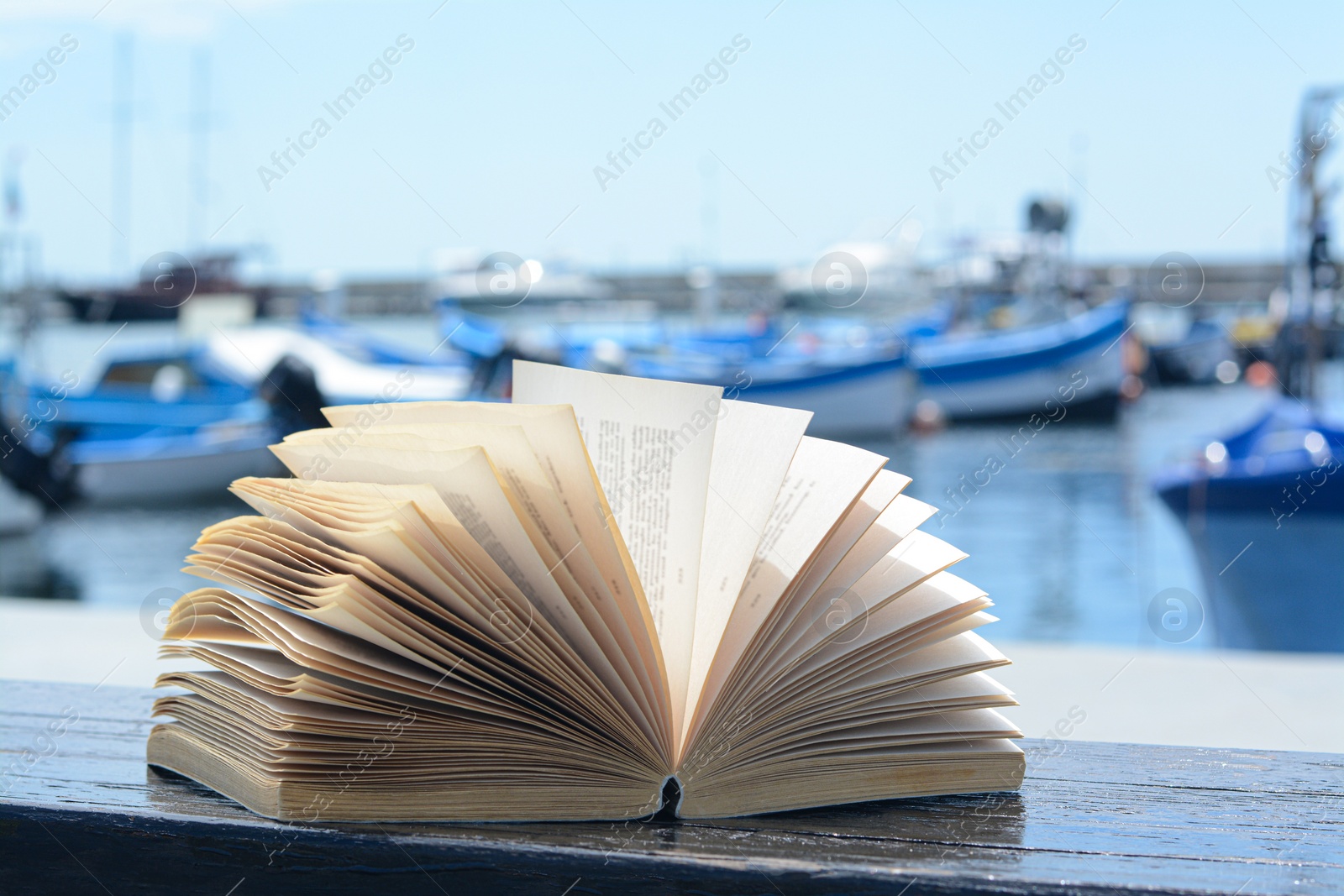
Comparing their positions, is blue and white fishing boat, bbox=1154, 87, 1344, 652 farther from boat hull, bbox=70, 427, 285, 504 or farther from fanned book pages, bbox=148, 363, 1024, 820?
boat hull, bbox=70, 427, 285, 504

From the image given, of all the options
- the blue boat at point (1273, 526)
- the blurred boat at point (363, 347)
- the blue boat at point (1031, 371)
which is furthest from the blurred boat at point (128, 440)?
the blue boat at point (1031, 371)

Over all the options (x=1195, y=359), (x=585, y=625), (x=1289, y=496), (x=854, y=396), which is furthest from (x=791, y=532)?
(x=1195, y=359)

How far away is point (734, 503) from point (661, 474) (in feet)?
0.17

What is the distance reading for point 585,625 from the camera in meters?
0.72

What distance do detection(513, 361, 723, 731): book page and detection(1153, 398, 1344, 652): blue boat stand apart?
15.0 ft

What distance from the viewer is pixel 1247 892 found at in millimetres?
651

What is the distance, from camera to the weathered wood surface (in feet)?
2.22

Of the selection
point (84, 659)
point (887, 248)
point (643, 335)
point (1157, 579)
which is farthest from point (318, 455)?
point (887, 248)

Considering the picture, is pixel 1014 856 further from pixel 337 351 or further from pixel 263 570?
pixel 337 351

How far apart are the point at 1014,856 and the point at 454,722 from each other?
13.6 inches

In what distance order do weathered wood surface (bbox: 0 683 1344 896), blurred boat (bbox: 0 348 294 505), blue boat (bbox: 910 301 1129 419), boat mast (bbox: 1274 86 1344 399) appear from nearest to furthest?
weathered wood surface (bbox: 0 683 1344 896), boat mast (bbox: 1274 86 1344 399), blurred boat (bbox: 0 348 294 505), blue boat (bbox: 910 301 1129 419)

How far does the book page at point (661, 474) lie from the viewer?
28.9 inches

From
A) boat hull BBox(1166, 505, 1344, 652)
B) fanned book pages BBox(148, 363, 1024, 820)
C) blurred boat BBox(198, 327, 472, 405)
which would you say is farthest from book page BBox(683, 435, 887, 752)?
blurred boat BBox(198, 327, 472, 405)

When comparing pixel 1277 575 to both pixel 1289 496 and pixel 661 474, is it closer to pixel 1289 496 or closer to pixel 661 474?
pixel 1289 496
